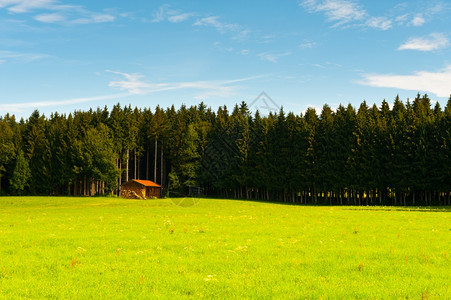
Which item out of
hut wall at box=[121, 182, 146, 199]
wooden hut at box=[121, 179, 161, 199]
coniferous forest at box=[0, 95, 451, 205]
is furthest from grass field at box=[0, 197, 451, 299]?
hut wall at box=[121, 182, 146, 199]

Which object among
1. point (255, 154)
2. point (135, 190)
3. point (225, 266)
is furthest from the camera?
point (255, 154)

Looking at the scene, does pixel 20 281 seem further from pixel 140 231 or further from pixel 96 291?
pixel 140 231

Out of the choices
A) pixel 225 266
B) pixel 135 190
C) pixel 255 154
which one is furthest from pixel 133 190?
pixel 225 266

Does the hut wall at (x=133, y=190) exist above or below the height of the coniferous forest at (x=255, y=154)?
below

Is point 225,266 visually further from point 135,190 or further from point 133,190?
point 133,190

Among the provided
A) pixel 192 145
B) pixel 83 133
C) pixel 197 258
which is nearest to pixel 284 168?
pixel 192 145

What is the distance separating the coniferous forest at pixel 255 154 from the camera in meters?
74.6

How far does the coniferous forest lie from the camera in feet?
245

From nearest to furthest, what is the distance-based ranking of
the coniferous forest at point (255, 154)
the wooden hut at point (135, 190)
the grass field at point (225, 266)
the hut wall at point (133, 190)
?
1. the grass field at point (225, 266)
2. the coniferous forest at point (255, 154)
3. the wooden hut at point (135, 190)
4. the hut wall at point (133, 190)

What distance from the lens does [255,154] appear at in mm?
97312

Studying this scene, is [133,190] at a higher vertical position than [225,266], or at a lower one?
lower

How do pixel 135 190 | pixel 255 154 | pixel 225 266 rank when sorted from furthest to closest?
pixel 255 154 → pixel 135 190 → pixel 225 266

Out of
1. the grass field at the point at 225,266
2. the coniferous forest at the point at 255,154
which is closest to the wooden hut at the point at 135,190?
the coniferous forest at the point at 255,154

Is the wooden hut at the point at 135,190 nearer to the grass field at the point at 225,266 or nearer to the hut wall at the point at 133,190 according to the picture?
the hut wall at the point at 133,190
